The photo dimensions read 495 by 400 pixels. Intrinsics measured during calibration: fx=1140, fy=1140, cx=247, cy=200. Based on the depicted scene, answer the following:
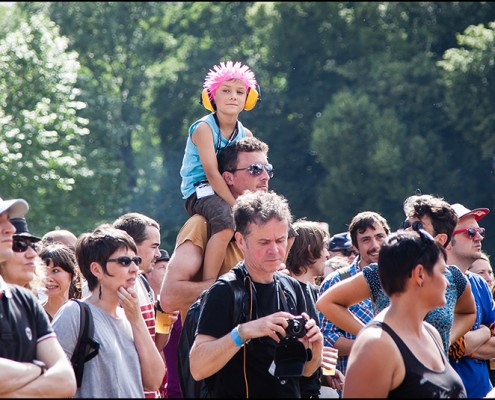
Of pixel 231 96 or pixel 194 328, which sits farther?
pixel 231 96

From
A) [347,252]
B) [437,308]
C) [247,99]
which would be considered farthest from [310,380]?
[347,252]

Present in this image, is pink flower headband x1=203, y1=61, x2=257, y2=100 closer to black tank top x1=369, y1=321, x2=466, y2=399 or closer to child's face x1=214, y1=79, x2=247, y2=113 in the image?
child's face x1=214, y1=79, x2=247, y2=113

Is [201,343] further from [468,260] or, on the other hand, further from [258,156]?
[468,260]

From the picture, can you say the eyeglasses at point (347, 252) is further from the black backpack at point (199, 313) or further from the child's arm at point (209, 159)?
the black backpack at point (199, 313)

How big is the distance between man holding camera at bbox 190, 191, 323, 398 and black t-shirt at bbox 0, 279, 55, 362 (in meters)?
0.79

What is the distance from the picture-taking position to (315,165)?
47625 mm

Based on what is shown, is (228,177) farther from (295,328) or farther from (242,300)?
(295,328)

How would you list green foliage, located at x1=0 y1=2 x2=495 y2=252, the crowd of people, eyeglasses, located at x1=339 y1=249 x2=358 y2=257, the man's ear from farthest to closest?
1. green foliage, located at x1=0 y1=2 x2=495 y2=252
2. eyeglasses, located at x1=339 y1=249 x2=358 y2=257
3. the man's ear
4. the crowd of people

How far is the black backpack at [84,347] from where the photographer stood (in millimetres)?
5934

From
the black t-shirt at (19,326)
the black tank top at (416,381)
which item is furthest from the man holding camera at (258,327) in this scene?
the black t-shirt at (19,326)

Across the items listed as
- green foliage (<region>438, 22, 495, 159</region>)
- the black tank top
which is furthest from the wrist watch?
green foliage (<region>438, 22, 495, 159</region>)

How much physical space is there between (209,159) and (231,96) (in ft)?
1.90

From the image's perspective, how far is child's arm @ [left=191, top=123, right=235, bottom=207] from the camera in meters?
7.29

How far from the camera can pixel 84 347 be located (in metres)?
5.97
